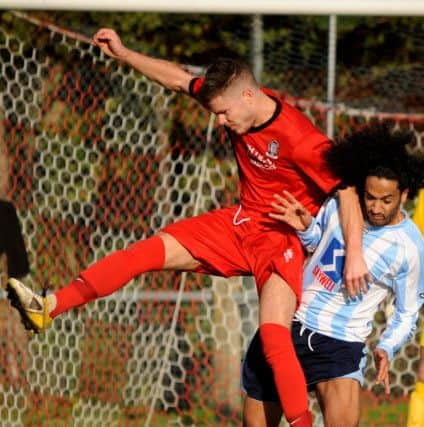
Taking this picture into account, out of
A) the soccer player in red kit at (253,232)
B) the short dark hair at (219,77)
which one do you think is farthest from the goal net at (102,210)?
the short dark hair at (219,77)

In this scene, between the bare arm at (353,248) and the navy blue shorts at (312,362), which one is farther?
the navy blue shorts at (312,362)

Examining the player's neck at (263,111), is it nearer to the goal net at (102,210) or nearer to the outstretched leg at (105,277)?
the outstretched leg at (105,277)

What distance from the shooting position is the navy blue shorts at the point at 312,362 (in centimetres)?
543

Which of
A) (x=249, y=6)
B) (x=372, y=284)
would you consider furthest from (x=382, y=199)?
(x=249, y=6)

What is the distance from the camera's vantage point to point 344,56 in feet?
33.2

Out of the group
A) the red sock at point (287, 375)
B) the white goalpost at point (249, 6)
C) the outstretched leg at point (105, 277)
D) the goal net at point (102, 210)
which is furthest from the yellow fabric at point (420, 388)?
the goal net at point (102, 210)

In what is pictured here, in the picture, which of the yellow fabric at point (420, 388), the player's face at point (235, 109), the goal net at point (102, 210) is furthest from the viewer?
the goal net at point (102, 210)

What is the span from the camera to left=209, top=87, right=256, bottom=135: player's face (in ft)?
17.6

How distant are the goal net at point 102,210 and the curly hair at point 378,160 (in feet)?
7.10

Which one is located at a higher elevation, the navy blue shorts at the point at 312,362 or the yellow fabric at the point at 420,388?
the navy blue shorts at the point at 312,362

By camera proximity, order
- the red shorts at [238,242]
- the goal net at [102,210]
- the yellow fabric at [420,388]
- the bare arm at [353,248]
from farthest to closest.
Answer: the goal net at [102,210] → the yellow fabric at [420,388] → the red shorts at [238,242] → the bare arm at [353,248]

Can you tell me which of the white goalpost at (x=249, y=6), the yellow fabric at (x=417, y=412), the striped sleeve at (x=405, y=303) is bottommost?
the yellow fabric at (x=417, y=412)

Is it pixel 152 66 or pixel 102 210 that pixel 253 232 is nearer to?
pixel 152 66

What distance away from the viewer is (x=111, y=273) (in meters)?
5.50
